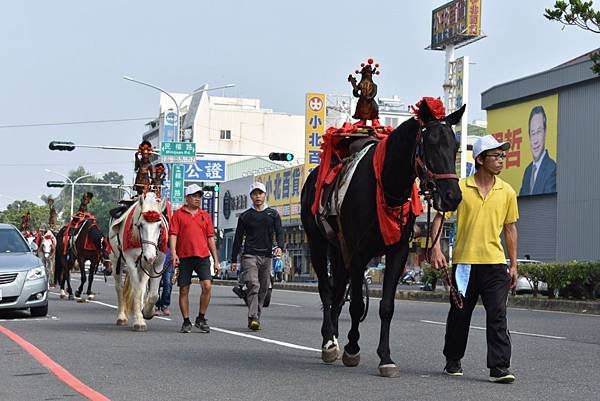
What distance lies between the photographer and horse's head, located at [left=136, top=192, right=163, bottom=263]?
1648cm

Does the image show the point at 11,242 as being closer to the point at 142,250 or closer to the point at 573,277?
the point at 142,250

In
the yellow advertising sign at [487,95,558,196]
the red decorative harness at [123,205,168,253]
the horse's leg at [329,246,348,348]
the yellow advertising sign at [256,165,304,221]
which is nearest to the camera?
the horse's leg at [329,246,348,348]

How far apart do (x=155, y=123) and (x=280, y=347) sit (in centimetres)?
12536

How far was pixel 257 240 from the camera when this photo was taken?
56.4 ft

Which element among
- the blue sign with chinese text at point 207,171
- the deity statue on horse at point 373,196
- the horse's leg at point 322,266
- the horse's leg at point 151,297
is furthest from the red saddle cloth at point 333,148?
the blue sign with chinese text at point 207,171

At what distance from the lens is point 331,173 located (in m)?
12.0

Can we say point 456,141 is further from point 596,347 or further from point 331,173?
point 596,347

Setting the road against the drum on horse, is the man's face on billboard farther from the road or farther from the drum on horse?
the road

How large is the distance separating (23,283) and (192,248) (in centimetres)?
418

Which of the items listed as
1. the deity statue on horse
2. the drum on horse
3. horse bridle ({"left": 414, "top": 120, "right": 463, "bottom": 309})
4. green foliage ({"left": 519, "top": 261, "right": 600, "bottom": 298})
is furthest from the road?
green foliage ({"left": 519, "top": 261, "right": 600, "bottom": 298})

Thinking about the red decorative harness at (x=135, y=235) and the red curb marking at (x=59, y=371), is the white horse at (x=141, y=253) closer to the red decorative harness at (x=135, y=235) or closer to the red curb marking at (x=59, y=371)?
the red decorative harness at (x=135, y=235)

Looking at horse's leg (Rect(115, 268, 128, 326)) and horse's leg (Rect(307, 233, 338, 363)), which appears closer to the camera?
horse's leg (Rect(307, 233, 338, 363))

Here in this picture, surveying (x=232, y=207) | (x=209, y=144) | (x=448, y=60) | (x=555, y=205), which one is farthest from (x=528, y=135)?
(x=209, y=144)

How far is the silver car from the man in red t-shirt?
3.79 metres
